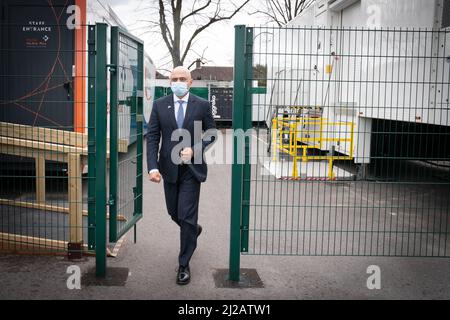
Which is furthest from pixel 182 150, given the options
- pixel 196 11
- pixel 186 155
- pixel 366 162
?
pixel 196 11

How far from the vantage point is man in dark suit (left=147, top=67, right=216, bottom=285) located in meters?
4.89

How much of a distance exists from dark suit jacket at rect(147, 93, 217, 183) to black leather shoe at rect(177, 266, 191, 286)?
0.84m

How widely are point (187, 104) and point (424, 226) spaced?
4407 mm

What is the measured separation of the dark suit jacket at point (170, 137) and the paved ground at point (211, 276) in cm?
102

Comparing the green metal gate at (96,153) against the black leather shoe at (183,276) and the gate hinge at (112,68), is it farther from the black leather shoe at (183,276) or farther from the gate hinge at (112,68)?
the black leather shoe at (183,276)

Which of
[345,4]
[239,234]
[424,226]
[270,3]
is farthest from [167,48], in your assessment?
[239,234]

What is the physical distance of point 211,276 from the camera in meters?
5.04

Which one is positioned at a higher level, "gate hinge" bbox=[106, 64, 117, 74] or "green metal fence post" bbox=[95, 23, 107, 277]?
"gate hinge" bbox=[106, 64, 117, 74]

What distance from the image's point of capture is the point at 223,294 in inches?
179

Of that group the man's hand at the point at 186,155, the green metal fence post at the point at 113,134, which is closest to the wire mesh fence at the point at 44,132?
the green metal fence post at the point at 113,134

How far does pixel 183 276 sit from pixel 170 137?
1322 millimetres

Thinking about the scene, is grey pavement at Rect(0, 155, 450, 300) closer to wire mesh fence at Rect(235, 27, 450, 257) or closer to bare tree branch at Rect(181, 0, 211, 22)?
wire mesh fence at Rect(235, 27, 450, 257)

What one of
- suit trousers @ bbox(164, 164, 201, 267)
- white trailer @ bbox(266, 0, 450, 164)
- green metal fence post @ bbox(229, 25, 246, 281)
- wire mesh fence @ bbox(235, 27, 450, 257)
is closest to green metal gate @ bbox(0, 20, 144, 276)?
suit trousers @ bbox(164, 164, 201, 267)
